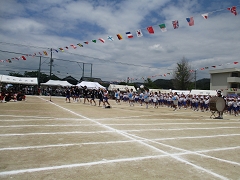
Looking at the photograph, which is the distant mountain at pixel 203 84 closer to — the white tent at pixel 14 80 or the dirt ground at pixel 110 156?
the white tent at pixel 14 80

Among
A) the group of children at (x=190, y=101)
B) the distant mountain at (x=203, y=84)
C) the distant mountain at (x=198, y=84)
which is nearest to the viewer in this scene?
the group of children at (x=190, y=101)

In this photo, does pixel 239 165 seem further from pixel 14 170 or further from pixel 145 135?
pixel 14 170

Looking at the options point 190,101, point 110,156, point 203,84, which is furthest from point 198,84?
point 110,156

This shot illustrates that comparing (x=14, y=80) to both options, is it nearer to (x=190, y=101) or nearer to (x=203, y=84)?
(x=190, y=101)

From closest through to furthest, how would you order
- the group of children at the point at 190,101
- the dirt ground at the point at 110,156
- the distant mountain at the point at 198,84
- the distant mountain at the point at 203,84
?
the dirt ground at the point at 110,156, the group of children at the point at 190,101, the distant mountain at the point at 198,84, the distant mountain at the point at 203,84

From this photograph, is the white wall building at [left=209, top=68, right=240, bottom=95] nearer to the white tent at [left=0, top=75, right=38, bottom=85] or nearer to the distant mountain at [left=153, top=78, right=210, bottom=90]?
the distant mountain at [left=153, top=78, right=210, bottom=90]

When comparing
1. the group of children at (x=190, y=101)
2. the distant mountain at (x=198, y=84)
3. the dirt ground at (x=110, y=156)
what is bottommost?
the dirt ground at (x=110, y=156)

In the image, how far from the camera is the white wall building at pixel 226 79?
167 ft

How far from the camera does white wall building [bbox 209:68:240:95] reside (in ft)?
167

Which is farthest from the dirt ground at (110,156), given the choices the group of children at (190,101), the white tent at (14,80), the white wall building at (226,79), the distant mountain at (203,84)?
the distant mountain at (203,84)

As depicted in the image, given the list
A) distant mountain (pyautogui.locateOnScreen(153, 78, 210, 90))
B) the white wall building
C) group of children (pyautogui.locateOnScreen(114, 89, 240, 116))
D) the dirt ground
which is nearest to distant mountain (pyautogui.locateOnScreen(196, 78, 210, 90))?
distant mountain (pyautogui.locateOnScreen(153, 78, 210, 90))

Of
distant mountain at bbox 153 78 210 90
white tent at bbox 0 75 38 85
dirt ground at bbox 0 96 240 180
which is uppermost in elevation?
distant mountain at bbox 153 78 210 90

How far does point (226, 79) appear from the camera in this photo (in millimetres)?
52906

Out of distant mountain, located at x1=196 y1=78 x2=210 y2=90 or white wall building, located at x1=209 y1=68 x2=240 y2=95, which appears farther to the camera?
distant mountain, located at x1=196 y1=78 x2=210 y2=90
